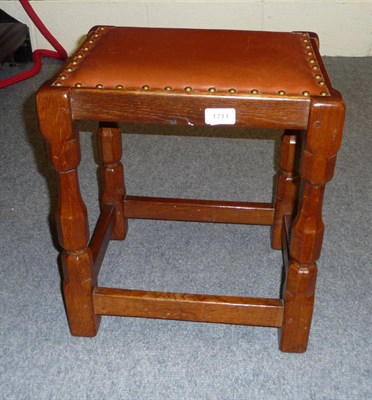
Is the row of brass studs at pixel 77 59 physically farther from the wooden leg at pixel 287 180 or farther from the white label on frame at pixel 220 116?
the wooden leg at pixel 287 180

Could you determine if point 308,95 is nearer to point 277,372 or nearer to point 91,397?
point 277,372

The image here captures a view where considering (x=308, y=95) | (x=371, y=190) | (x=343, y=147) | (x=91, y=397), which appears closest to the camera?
(x=308, y=95)

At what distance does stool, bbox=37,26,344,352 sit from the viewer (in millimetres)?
841

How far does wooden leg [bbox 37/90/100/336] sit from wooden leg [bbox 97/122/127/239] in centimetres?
26

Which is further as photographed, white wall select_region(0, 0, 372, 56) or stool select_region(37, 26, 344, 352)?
white wall select_region(0, 0, 372, 56)

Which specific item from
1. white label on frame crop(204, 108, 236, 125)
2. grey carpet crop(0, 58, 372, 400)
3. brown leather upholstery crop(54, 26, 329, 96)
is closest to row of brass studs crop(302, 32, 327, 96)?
brown leather upholstery crop(54, 26, 329, 96)

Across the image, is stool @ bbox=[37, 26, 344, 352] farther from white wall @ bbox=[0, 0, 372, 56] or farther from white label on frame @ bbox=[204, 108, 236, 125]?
white wall @ bbox=[0, 0, 372, 56]

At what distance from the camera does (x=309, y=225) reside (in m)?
0.91

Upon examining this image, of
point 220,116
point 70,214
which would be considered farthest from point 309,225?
point 70,214

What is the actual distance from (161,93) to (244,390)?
1.55 ft

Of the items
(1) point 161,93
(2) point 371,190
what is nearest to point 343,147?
(2) point 371,190

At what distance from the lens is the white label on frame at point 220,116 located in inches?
33.1

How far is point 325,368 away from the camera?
1004mm

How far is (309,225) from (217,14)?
1.44m
